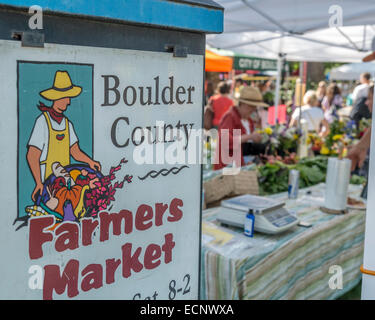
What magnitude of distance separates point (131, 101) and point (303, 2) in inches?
146

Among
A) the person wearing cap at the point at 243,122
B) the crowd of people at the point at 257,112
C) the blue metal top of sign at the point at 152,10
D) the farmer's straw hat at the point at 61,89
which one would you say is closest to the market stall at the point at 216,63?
the crowd of people at the point at 257,112

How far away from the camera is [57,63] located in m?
1.11

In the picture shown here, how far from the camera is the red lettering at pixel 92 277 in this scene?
1255mm

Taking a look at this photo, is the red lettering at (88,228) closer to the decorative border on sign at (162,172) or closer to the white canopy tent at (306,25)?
the decorative border on sign at (162,172)

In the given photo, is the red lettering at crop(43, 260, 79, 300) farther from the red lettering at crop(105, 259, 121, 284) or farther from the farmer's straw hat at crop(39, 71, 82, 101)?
the farmer's straw hat at crop(39, 71, 82, 101)

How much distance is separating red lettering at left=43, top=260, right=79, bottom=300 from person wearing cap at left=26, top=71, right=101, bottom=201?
0.68 ft

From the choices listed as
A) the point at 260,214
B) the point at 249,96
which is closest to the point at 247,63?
the point at 249,96

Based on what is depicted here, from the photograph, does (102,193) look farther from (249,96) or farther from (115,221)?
(249,96)

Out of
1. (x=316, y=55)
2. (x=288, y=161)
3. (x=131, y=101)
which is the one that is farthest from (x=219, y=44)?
(x=131, y=101)

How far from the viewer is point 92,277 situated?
1.27m

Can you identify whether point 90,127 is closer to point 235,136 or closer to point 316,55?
point 235,136

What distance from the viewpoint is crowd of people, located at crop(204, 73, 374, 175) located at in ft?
15.0

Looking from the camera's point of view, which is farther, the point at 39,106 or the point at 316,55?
the point at 316,55
